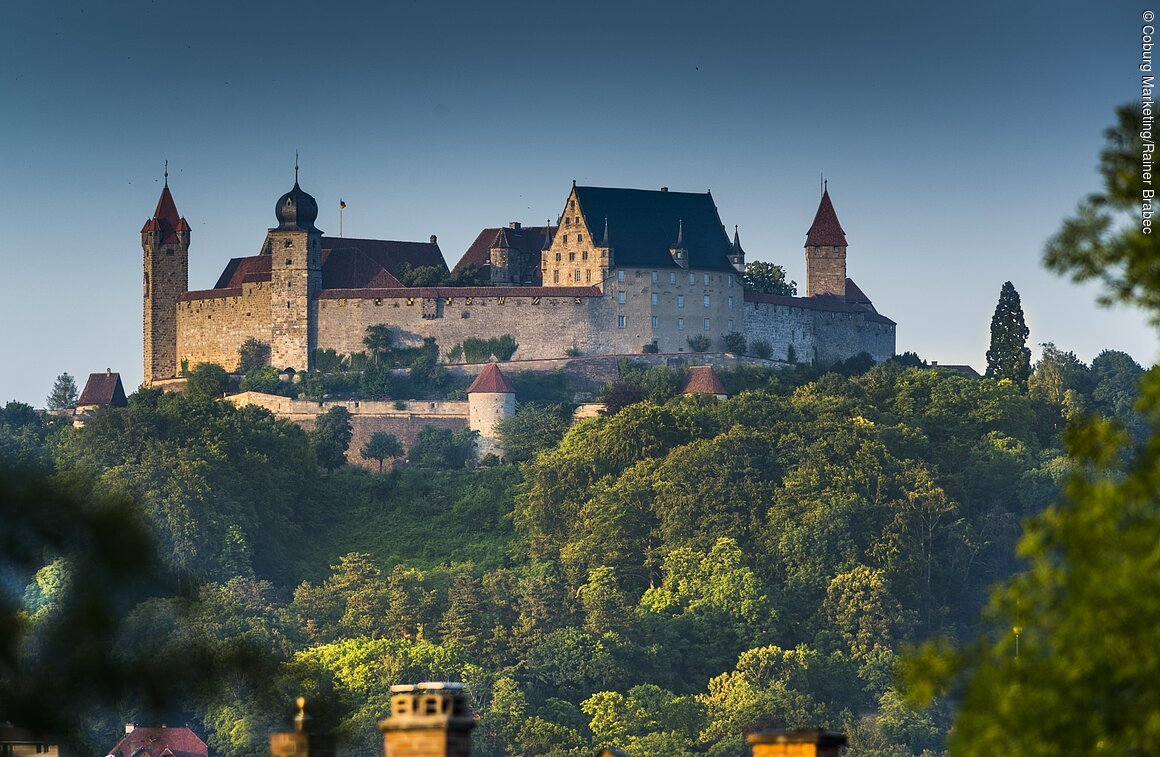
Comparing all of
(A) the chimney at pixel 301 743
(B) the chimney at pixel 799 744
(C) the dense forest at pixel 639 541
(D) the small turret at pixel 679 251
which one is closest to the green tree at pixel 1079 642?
(B) the chimney at pixel 799 744

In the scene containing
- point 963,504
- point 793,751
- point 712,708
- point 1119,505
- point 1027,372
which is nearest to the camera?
point 1119,505

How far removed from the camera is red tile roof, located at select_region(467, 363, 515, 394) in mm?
107062

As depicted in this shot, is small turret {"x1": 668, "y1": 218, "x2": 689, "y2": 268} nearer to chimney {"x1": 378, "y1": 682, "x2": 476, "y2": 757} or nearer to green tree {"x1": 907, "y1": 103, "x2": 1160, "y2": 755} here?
chimney {"x1": 378, "y1": 682, "x2": 476, "y2": 757}

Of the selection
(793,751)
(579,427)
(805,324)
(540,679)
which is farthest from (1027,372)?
(793,751)

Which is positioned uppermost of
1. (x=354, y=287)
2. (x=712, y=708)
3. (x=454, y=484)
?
(x=354, y=287)

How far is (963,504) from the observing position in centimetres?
10369

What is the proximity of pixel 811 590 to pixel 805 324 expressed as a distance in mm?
20992

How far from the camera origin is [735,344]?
111 metres

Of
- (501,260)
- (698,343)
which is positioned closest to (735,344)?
(698,343)

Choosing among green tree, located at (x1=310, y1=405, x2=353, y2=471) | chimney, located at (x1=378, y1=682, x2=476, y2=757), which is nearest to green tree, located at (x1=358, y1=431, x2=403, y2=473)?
green tree, located at (x1=310, y1=405, x2=353, y2=471)

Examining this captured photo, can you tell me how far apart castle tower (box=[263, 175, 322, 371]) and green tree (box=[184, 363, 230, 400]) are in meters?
1.93

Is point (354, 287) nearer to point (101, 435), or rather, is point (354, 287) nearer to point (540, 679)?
point (101, 435)

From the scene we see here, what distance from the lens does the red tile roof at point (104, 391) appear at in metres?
118

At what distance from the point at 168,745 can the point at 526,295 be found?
3690cm
